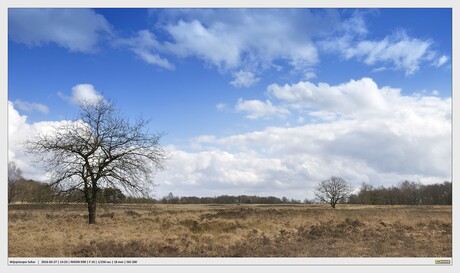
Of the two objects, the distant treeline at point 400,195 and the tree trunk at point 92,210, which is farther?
the distant treeline at point 400,195

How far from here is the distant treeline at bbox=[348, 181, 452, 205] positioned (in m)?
98.5

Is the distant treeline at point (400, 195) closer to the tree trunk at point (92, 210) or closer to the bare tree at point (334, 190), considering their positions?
the bare tree at point (334, 190)

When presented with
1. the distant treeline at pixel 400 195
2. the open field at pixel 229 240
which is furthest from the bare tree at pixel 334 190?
the open field at pixel 229 240

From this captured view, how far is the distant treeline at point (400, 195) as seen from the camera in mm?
98531

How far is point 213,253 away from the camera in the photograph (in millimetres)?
15273

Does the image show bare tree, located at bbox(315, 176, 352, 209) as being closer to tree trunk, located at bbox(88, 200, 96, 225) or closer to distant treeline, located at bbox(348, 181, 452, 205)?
distant treeline, located at bbox(348, 181, 452, 205)

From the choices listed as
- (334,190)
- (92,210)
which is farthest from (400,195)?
Answer: (92,210)

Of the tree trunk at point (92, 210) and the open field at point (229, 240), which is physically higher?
the tree trunk at point (92, 210)

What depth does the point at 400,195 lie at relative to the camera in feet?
347
